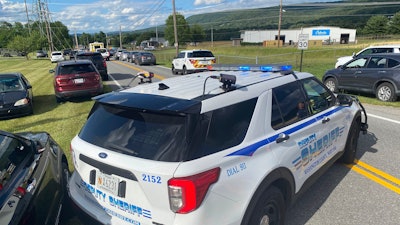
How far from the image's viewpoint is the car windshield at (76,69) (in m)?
11.5

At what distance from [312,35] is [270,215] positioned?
8045 cm

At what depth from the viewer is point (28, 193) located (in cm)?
272

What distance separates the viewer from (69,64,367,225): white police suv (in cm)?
223

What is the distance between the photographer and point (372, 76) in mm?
10555

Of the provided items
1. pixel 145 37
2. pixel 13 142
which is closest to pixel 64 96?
pixel 13 142

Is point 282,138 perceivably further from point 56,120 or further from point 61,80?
point 61,80

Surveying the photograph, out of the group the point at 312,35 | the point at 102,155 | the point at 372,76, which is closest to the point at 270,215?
the point at 102,155

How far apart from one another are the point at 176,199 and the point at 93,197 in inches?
38.7

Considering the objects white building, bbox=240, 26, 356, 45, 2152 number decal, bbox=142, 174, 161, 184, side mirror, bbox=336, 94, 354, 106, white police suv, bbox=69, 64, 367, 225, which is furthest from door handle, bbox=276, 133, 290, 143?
white building, bbox=240, 26, 356, 45

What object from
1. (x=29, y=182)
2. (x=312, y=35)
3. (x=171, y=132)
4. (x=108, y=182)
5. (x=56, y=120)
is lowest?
(x=56, y=120)

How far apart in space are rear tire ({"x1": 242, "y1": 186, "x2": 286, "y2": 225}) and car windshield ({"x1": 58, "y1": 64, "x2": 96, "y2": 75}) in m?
10.4

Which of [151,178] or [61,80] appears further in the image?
[61,80]

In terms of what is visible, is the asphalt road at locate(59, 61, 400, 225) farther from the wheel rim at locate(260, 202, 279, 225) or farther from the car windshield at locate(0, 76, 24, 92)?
the car windshield at locate(0, 76, 24, 92)

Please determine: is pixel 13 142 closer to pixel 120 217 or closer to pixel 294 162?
pixel 120 217
